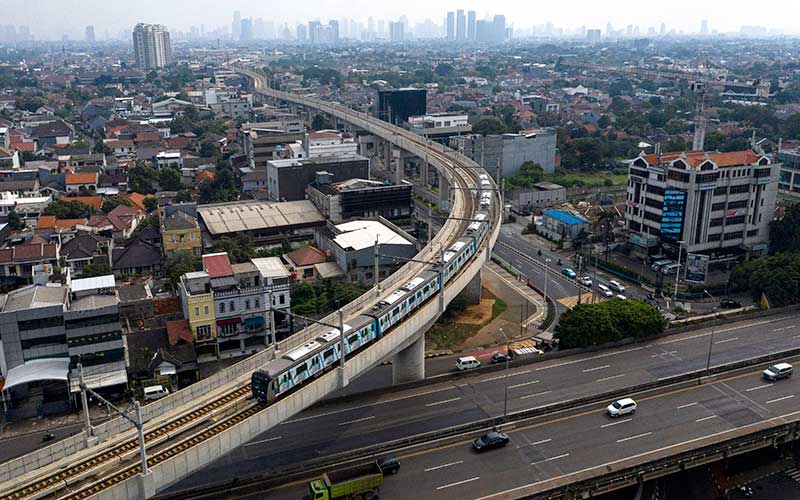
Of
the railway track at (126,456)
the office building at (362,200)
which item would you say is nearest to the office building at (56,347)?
the railway track at (126,456)

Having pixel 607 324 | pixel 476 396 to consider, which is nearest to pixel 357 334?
pixel 476 396

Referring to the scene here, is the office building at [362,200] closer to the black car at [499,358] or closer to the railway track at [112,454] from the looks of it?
the black car at [499,358]

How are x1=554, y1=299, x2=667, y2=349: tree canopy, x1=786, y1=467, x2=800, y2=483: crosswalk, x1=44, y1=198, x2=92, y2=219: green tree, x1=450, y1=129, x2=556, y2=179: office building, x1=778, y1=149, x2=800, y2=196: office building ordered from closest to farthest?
x1=786, y1=467, x2=800, y2=483: crosswalk
x1=554, y1=299, x2=667, y2=349: tree canopy
x1=44, y1=198, x2=92, y2=219: green tree
x1=778, y1=149, x2=800, y2=196: office building
x1=450, y1=129, x2=556, y2=179: office building

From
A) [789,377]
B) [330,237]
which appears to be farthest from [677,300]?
[330,237]

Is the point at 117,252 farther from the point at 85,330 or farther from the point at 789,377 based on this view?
the point at 789,377

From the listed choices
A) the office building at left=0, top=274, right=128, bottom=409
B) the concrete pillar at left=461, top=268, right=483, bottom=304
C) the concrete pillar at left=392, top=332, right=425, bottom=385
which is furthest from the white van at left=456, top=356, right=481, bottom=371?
the office building at left=0, top=274, right=128, bottom=409

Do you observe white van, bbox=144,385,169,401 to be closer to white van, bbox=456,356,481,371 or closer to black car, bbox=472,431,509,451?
white van, bbox=456,356,481,371
